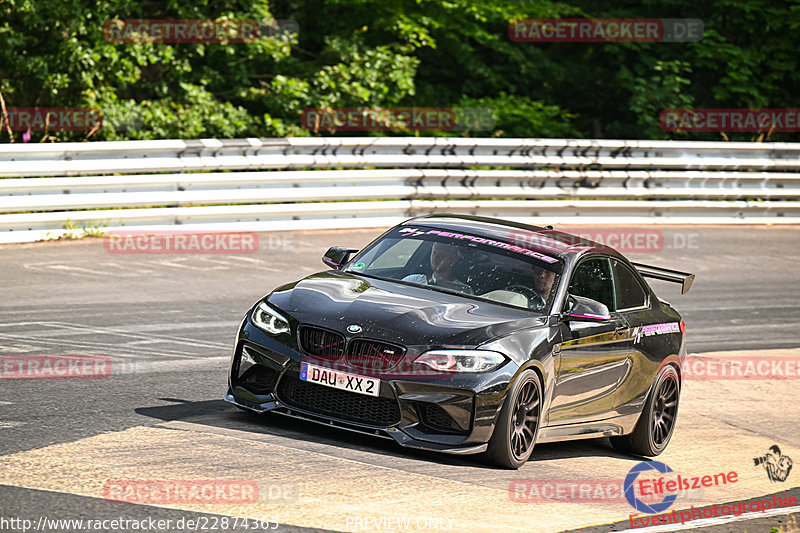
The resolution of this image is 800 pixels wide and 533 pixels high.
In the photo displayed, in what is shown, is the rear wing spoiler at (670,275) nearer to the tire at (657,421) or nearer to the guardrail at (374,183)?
the tire at (657,421)

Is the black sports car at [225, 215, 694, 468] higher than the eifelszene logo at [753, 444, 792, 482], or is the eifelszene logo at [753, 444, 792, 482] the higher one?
the black sports car at [225, 215, 694, 468]

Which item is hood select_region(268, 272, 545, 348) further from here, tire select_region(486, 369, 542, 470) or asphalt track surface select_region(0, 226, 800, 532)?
asphalt track surface select_region(0, 226, 800, 532)

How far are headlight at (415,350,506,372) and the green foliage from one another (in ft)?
40.4

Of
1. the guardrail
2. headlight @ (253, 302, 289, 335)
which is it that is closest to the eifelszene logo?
headlight @ (253, 302, 289, 335)

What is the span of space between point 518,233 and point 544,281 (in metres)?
0.73

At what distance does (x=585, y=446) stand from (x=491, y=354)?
2327 mm

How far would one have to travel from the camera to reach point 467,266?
8.42 metres

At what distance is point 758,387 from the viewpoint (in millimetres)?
11695

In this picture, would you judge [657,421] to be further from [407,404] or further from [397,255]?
[407,404]

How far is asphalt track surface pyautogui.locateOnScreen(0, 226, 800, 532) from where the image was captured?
6082 millimetres

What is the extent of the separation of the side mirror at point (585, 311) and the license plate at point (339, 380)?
1.55 meters

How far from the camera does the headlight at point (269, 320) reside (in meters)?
7.51

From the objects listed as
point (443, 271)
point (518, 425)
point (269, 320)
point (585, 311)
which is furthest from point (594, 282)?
point (269, 320)

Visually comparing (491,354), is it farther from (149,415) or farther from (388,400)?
(149,415)
